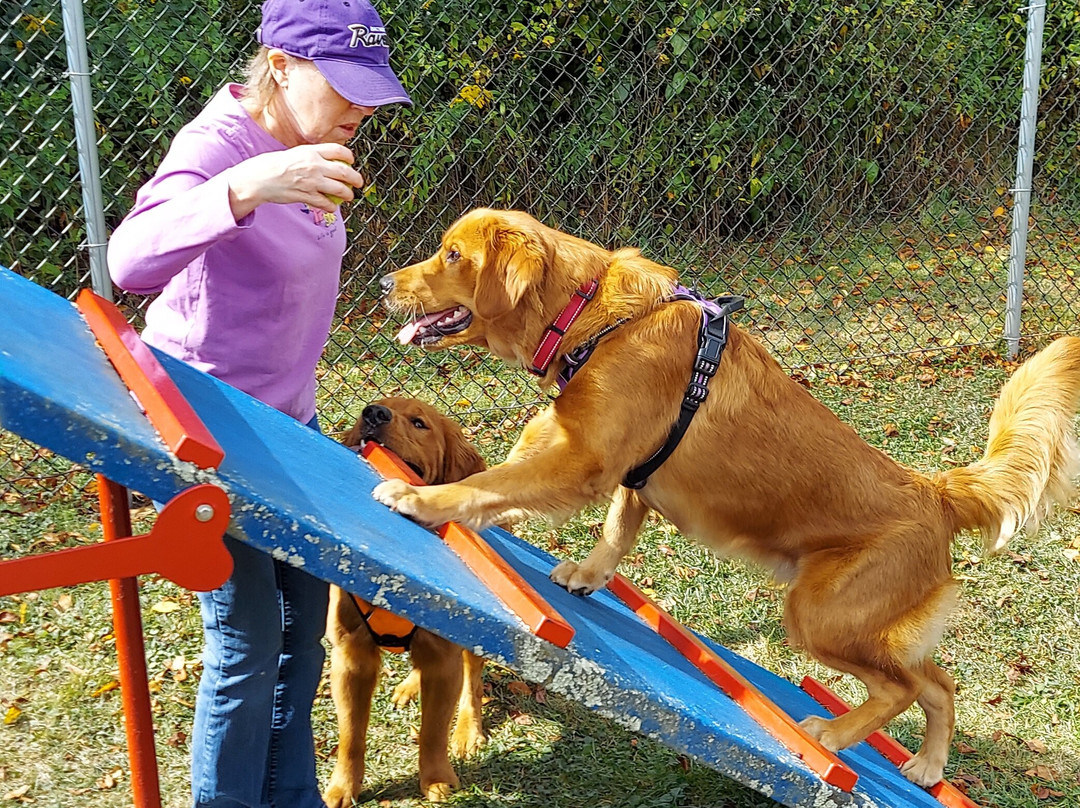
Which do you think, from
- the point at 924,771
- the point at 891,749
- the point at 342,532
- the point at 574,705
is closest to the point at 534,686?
the point at 574,705

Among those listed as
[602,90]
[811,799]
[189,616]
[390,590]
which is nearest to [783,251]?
[602,90]

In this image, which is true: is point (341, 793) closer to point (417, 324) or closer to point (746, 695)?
point (746, 695)

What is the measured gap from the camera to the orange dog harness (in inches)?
124

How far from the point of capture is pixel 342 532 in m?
1.97

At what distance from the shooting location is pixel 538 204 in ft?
23.7

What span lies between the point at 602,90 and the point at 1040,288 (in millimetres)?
4003

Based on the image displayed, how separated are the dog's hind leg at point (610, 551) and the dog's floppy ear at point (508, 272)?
78 centimetres

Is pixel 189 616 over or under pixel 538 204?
under

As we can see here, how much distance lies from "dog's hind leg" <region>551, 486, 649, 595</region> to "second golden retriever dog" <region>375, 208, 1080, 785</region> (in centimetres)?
21

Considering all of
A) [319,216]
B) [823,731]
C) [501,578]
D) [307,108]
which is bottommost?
[823,731]

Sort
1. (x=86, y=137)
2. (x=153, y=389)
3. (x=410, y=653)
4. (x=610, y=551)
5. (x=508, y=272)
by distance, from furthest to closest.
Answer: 1. (x=86, y=137)
2. (x=610, y=551)
3. (x=410, y=653)
4. (x=508, y=272)
5. (x=153, y=389)

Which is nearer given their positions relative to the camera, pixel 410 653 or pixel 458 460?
pixel 410 653

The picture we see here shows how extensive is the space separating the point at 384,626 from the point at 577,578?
0.62 metres

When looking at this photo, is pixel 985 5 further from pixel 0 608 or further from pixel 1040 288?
pixel 0 608
